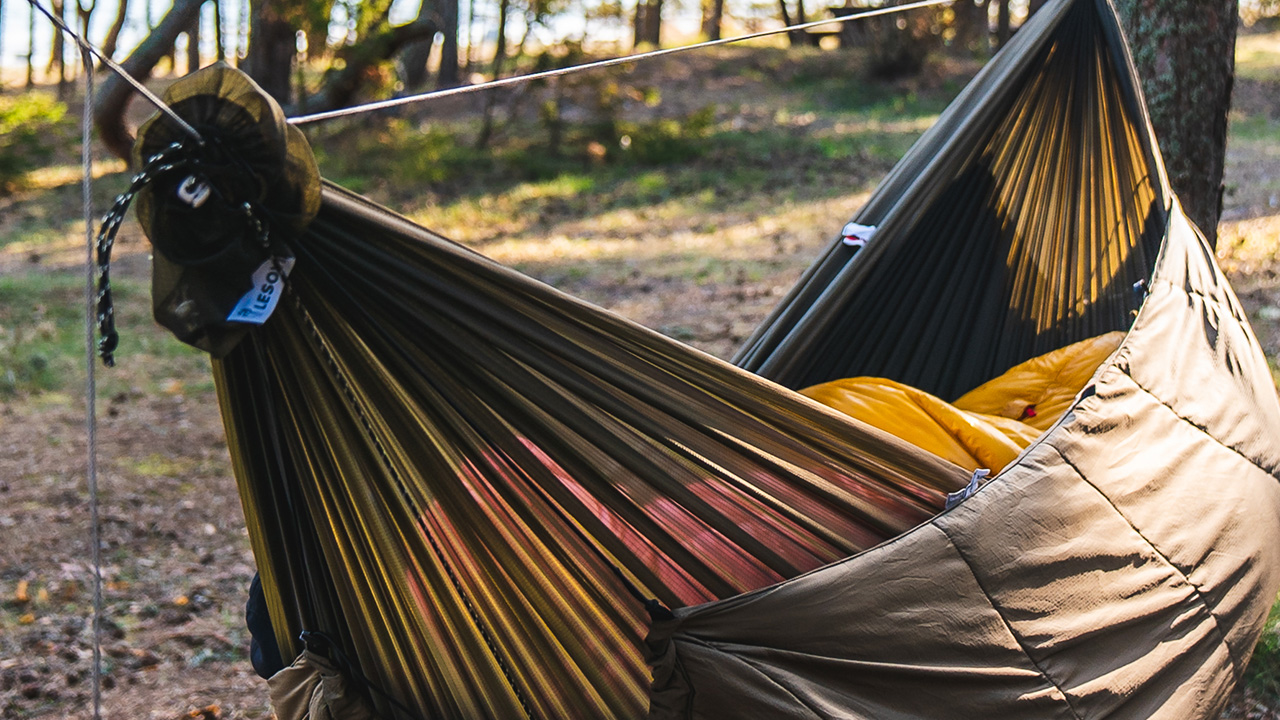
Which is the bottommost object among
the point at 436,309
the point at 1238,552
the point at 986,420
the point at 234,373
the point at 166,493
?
the point at 166,493

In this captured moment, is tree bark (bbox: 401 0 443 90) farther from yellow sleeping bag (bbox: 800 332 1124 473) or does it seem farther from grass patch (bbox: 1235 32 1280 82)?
yellow sleeping bag (bbox: 800 332 1124 473)

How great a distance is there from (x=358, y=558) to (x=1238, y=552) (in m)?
1.45

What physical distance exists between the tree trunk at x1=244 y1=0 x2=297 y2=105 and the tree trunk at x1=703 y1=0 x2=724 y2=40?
626 centimetres

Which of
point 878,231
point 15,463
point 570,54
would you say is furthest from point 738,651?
point 570,54

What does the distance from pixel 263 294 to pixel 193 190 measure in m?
0.14

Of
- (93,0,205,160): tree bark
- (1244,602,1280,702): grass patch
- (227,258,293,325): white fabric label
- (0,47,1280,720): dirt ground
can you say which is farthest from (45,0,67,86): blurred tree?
(1244,602,1280,702): grass patch

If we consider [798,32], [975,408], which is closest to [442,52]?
[798,32]

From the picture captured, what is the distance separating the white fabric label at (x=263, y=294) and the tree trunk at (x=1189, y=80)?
239 cm

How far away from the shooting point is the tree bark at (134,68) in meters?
5.51

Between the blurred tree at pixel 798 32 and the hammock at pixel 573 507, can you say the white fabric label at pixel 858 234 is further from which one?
the blurred tree at pixel 798 32

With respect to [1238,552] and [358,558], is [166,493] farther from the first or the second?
[1238,552]

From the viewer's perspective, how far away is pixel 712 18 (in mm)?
14977

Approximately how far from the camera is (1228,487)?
1826 mm

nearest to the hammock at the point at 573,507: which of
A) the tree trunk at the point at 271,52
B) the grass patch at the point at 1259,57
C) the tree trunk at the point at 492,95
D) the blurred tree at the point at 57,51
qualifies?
the tree trunk at the point at 492,95
